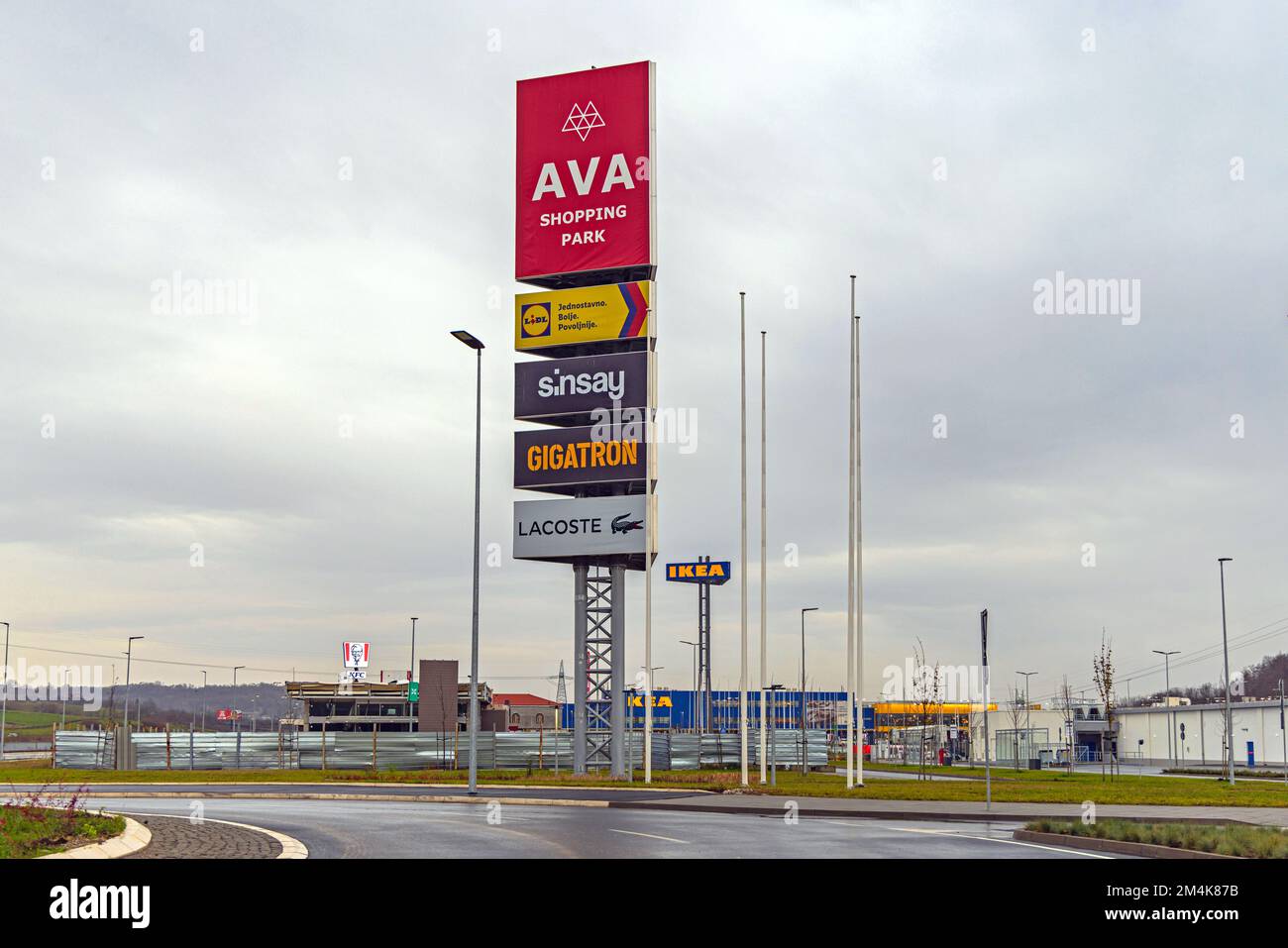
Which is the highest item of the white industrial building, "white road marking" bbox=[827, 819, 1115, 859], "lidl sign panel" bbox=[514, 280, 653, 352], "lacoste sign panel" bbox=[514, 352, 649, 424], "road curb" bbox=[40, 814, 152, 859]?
"lidl sign panel" bbox=[514, 280, 653, 352]

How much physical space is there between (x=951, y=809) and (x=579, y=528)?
67.3 feet

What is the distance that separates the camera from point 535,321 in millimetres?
47969

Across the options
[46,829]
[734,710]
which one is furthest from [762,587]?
[734,710]

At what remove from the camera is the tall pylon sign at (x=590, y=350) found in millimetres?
46312

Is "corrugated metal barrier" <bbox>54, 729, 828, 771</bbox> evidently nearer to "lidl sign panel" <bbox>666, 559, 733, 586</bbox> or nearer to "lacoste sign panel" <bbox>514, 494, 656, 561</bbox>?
"lacoste sign panel" <bbox>514, 494, 656, 561</bbox>

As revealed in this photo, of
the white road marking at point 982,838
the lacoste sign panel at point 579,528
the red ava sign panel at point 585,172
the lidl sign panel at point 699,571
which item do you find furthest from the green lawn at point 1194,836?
the lidl sign panel at point 699,571

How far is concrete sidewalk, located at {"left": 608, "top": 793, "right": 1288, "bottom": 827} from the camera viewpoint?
27014 mm

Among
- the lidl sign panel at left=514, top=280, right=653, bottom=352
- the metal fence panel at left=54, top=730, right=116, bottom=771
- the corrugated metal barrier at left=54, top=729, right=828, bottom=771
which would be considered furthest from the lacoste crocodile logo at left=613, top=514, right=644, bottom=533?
the metal fence panel at left=54, top=730, right=116, bottom=771

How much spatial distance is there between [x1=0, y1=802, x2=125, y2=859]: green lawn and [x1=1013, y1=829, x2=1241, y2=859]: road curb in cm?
1464

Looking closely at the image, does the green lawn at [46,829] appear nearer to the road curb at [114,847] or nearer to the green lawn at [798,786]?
the road curb at [114,847]
